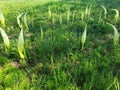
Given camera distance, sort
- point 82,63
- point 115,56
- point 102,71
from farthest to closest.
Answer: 1. point 115,56
2. point 82,63
3. point 102,71

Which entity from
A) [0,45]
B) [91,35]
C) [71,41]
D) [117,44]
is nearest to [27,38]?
[0,45]

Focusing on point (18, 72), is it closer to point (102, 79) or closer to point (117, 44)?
point (102, 79)

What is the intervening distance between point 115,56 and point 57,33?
108 cm

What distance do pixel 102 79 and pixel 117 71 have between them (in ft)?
1.54

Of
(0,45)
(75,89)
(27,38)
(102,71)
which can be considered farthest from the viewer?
(27,38)

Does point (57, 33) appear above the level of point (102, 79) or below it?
above

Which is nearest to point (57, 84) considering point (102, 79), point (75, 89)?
point (75, 89)

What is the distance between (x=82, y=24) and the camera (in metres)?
Answer: 4.84

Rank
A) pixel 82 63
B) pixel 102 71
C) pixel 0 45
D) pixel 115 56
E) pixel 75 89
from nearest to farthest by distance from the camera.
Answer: pixel 75 89
pixel 102 71
pixel 82 63
pixel 115 56
pixel 0 45

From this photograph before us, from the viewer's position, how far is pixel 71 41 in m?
4.06

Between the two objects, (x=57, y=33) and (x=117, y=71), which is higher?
(x=57, y=33)

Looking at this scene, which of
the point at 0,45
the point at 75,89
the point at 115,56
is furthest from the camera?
the point at 0,45

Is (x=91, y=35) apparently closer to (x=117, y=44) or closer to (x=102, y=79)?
(x=117, y=44)

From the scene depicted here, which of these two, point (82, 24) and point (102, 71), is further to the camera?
point (82, 24)
